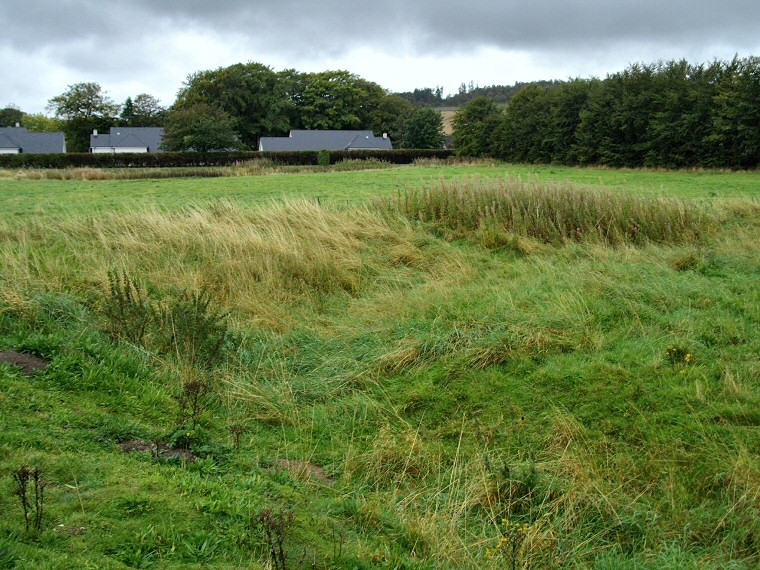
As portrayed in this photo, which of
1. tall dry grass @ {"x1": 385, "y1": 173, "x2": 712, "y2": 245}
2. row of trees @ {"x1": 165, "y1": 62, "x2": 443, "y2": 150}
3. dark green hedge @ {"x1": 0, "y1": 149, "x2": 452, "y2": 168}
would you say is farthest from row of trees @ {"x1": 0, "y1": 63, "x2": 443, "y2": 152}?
tall dry grass @ {"x1": 385, "y1": 173, "x2": 712, "y2": 245}

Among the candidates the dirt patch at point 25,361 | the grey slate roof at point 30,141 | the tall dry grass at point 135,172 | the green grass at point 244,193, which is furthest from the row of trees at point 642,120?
the grey slate roof at point 30,141

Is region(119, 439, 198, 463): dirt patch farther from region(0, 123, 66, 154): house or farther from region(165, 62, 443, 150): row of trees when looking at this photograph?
region(0, 123, 66, 154): house

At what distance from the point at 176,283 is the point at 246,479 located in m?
6.89

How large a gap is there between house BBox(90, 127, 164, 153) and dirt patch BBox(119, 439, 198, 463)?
263 feet

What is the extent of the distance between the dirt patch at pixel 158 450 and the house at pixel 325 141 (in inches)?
2747

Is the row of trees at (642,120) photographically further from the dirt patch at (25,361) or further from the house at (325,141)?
the dirt patch at (25,361)

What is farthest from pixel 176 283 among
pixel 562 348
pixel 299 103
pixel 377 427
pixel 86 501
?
pixel 299 103

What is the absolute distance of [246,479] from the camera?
5016 mm

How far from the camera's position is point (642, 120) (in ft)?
131

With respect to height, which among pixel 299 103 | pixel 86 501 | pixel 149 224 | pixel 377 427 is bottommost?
pixel 377 427

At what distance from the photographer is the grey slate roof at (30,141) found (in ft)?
260

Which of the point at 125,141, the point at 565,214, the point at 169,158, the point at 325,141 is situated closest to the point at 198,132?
the point at 169,158

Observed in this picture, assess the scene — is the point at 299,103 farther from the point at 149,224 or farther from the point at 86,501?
the point at 86,501

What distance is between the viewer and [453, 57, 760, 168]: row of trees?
34.2m
